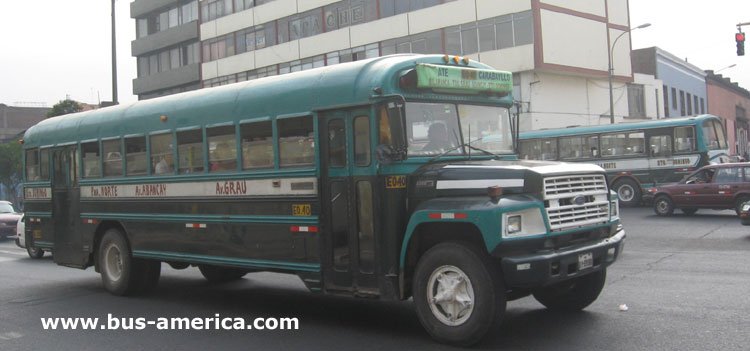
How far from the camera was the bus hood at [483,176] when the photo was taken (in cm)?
657

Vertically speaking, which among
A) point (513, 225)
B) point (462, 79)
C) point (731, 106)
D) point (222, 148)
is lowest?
point (513, 225)

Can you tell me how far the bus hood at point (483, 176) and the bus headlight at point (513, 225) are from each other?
0.97ft

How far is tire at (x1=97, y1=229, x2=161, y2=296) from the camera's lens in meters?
10.9

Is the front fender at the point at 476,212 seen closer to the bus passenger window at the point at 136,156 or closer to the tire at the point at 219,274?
the bus passenger window at the point at 136,156

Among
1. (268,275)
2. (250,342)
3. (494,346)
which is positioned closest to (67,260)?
(268,275)

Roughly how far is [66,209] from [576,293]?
28.2ft

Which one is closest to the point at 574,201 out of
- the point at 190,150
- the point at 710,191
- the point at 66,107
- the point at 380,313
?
the point at 380,313

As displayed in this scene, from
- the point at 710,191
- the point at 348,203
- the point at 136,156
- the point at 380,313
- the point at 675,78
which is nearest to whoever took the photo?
the point at 348,203

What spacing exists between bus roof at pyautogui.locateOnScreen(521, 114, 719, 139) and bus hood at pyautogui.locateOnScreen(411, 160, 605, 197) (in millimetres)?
19438

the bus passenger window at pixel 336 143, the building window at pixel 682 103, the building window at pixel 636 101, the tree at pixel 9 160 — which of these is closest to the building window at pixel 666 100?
the building window at pixel 682 103

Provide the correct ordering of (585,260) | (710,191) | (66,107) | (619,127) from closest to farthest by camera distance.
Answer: (585,260) < (710,191) < (619,127) < (66,107)

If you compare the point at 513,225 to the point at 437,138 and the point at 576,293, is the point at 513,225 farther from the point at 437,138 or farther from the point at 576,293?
the point at 576,293

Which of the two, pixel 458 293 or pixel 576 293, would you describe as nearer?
pixel 458 293

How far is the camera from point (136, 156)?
10688 millimetres
